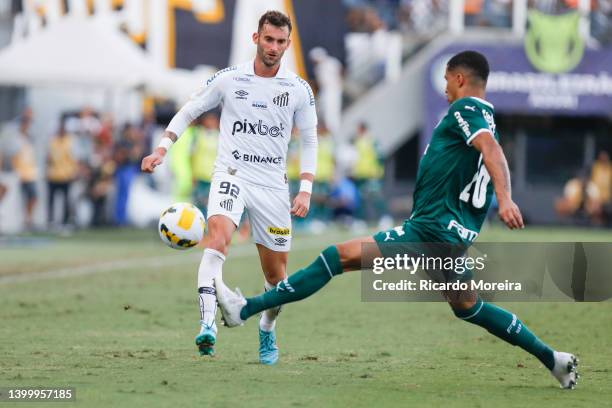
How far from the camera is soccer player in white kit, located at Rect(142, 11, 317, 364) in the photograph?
339 inches

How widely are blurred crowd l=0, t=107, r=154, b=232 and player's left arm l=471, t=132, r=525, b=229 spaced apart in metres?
18.4

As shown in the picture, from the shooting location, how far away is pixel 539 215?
117 ft

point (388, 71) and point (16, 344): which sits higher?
point (388, 71)

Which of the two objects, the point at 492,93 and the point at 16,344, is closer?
the point at 16,344

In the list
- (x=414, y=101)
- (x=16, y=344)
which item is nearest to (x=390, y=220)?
(x=414, y=101)

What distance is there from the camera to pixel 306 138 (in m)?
9.00

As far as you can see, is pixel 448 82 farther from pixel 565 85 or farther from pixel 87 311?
pixel 565 85

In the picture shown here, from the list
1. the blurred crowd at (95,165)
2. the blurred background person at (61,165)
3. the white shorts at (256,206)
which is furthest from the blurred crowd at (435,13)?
the white shorts at (256,206)

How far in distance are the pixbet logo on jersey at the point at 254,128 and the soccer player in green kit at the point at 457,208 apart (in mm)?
1314

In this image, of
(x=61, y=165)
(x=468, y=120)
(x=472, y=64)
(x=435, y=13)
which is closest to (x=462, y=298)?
(x=468, y=120)

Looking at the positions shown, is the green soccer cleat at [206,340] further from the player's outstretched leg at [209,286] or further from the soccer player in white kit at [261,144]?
the soccer player in white kit at [261,144]

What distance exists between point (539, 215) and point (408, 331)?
992 inches

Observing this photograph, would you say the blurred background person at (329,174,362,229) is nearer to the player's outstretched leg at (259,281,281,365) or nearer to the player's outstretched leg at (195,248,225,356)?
the player's outstretched leg at (259,281,281,365)

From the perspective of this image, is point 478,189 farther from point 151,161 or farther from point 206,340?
point 151,161
